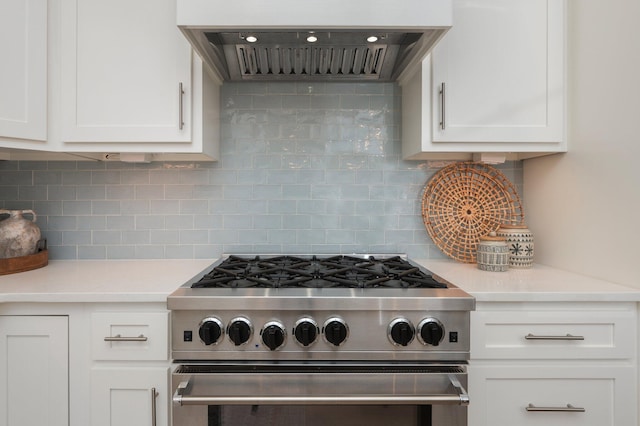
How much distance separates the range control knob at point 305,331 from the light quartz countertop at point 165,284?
47 cm

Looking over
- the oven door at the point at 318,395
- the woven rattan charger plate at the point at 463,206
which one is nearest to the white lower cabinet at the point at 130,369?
the oven door at the point at 318,395

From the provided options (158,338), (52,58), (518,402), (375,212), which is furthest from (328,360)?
(52,58)

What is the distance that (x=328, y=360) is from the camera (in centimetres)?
118

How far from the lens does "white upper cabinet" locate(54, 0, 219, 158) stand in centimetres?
150

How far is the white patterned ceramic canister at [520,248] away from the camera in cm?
166

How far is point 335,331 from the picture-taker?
3.74 feet

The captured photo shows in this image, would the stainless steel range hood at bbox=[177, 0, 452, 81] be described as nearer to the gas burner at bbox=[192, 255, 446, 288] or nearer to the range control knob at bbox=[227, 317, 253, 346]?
the gas burner at bbox=[192, 255, 446, 288]

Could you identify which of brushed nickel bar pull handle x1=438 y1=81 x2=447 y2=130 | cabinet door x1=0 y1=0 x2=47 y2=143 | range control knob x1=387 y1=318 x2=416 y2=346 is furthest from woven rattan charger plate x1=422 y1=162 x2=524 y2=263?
cabinet door x1=0 y1=0 x2=47 y2=143

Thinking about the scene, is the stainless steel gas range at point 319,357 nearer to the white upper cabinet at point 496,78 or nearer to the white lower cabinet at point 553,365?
the white lower cabinet at point 553,365

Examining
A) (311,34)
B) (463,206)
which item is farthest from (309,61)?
(463,206)

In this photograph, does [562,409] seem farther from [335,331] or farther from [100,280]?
[100,280]

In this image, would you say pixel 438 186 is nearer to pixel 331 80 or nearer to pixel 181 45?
pixel 331 80

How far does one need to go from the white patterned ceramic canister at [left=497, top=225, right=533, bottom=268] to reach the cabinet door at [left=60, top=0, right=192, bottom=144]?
1548mm

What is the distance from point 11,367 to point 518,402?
1732mm
